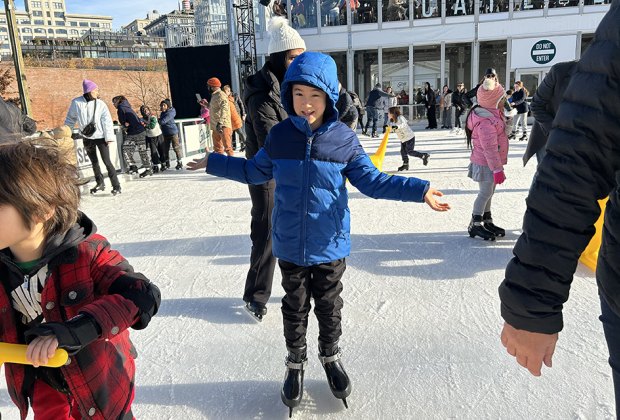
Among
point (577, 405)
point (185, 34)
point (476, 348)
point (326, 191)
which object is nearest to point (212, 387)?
point (326, 191)

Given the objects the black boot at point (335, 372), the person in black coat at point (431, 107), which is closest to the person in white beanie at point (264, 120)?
the black boot at point (335, 372)

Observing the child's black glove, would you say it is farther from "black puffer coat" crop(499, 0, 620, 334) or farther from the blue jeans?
the blue jeans

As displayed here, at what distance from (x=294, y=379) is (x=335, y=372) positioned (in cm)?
18

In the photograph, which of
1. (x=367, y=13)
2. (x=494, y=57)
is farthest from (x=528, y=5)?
(x=367, y=13)

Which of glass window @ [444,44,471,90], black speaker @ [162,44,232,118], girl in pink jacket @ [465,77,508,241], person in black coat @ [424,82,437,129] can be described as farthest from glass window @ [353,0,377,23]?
girl in pink jacket @ [465,77,508,241]

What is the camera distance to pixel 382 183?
73.5 inches

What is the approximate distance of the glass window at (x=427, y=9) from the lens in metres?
19.4

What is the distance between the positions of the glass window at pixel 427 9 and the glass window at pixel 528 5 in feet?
10.1

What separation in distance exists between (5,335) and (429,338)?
1.96 meters

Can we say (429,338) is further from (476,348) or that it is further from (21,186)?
(21,186)

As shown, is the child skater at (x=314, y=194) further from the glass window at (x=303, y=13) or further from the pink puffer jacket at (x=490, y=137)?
the glass window at (x=303, y=13)

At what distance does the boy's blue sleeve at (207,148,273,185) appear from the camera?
206 cm

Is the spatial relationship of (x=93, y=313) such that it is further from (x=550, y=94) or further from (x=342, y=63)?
(x=342, y=63)

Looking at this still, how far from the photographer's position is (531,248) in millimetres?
986
